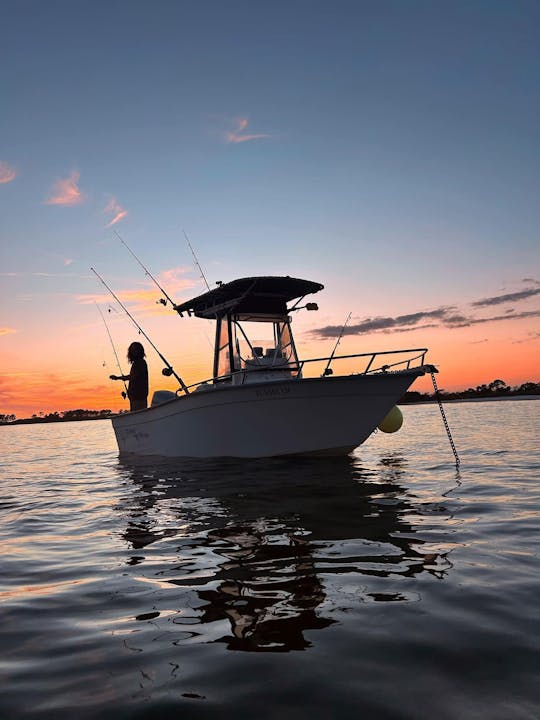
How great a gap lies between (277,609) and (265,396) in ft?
24.3

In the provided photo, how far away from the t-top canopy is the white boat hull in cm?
267

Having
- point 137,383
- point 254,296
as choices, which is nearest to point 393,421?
point 254,296

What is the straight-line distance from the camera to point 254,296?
43.5ft

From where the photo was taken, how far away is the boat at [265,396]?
35.1 feet

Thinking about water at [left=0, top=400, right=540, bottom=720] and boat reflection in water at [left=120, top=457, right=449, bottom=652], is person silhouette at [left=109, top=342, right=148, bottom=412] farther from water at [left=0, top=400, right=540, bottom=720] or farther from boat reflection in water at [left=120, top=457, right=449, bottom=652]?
water at [left=0, top=400, right=540, bottom=720]

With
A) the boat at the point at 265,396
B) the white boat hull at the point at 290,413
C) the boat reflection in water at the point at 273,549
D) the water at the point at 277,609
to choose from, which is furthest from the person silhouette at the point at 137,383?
the water at the point at 277,609

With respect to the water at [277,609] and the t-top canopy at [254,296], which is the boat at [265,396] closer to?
the t-top canopy at [254,296]

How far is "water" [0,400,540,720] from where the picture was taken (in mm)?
2365

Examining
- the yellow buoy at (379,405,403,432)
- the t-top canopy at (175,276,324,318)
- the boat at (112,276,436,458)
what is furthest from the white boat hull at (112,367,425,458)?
the yellow buoy at (379,405,403,432)

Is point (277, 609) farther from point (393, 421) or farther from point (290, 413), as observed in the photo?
point (393, 421)

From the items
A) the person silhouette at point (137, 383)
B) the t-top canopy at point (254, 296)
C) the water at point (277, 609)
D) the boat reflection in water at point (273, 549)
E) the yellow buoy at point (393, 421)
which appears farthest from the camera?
the yellow buoy at point (393, 421)

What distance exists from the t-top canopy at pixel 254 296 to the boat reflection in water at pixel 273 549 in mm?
4533

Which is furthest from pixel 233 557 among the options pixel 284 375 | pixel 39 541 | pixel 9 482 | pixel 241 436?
pixel 9 482

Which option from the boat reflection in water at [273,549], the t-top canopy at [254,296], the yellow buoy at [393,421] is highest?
the t-top canopy at [254,296]
